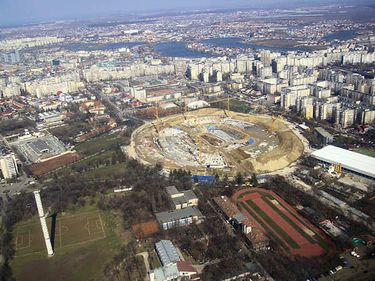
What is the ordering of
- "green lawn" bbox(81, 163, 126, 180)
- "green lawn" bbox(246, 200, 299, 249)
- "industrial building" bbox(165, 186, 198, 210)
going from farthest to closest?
1. "green lawn" bbox(81, 163, 126, 180)
2. "industrial building" bbox(165, 186, 198, 210)
3. "green lawn" bbox(246, 200, 299, 249)

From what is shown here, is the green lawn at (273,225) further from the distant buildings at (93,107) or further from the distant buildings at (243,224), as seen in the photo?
the distant buildings at (93,107)

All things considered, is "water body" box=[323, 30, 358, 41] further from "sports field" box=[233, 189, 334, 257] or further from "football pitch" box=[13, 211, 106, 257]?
"football pitch" box=[13, 211, 106, 257]

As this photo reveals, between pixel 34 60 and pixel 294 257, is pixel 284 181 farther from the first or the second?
pixel 34 60

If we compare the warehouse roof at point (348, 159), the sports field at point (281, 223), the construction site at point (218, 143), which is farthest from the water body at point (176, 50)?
the sports field at point (281, 223)

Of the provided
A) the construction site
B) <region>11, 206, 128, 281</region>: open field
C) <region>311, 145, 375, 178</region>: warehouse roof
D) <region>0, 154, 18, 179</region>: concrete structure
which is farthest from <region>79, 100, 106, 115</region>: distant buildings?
<region>311, 145, 375, 178</region>: warehouse roof

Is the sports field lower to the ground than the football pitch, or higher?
lower

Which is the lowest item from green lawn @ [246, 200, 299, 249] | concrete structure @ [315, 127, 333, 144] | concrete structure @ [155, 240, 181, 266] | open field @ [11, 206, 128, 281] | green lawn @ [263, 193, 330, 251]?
green lawn @ [246, 200, 299, 249]

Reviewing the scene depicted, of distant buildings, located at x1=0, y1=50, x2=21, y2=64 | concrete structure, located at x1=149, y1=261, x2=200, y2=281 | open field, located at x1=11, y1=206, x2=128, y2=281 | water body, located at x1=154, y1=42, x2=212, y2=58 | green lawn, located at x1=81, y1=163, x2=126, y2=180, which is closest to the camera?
concrete structure, located at x1=149, y1=261, x2=200, y2=281

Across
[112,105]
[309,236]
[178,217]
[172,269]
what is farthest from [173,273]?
[112,105]
